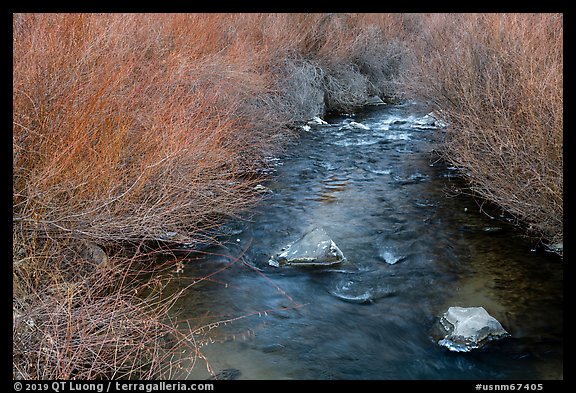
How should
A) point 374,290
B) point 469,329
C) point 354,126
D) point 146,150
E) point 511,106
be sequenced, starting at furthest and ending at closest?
point 354,126 → point 511,106 → point 146,150 → point 374,290 → point 469,329

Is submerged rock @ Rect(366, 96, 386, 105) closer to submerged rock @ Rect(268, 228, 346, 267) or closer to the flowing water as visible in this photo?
the flowing water

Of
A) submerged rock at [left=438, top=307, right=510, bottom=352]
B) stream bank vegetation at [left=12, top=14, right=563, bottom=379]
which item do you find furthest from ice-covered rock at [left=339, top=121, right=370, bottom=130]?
submerged rock at [left=438, top=307, right=510, bottom=352]

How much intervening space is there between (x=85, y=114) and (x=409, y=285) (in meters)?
3.83

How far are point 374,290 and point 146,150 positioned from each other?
3033mm

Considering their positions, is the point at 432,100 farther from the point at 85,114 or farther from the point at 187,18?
the point at 85,114

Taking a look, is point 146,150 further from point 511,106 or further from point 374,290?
point 511,106

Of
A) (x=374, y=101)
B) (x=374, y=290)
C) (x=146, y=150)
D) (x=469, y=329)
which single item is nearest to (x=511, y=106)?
(x=374, y=290)

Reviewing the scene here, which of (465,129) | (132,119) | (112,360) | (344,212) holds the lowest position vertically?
(344,212)

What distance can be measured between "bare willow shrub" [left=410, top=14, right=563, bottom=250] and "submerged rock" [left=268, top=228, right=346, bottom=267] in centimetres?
237


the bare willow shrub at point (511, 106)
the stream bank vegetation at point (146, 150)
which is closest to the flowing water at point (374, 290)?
the stream bank vegetation at point (146, 150)

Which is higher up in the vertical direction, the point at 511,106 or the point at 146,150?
the point at 511,106

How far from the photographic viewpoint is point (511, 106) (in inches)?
276

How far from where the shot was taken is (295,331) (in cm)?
494
